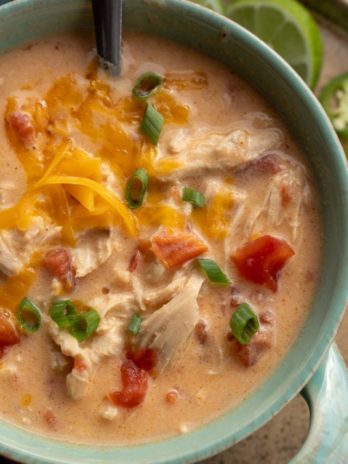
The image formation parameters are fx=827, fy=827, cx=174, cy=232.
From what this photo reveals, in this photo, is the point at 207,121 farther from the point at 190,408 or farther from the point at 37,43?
the point at 190,408

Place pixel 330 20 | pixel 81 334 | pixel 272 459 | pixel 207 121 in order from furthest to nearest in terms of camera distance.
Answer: pixel 330 20, pixel 272 459, pixel 207 121, pixel 81 334

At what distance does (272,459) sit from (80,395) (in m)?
0.85

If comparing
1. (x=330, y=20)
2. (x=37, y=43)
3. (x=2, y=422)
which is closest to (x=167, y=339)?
(x=2, y=422)

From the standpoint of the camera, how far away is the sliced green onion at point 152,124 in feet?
7.91

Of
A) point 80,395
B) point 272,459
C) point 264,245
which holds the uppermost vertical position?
point 264,245

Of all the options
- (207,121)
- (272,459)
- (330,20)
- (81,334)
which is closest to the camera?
(81,334)

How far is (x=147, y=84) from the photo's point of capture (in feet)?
8.18

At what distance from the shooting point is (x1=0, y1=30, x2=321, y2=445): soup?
2.36 m

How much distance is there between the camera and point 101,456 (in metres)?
2.37

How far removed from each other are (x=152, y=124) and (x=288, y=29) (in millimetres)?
779

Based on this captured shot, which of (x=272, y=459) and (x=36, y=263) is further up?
(x=36, y=263)

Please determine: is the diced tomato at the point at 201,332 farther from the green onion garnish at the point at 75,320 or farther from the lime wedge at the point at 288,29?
the lime wedge at the point at 288,29

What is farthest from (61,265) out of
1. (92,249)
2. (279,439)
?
(279,439)

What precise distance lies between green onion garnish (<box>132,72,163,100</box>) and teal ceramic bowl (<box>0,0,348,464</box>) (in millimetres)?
151
